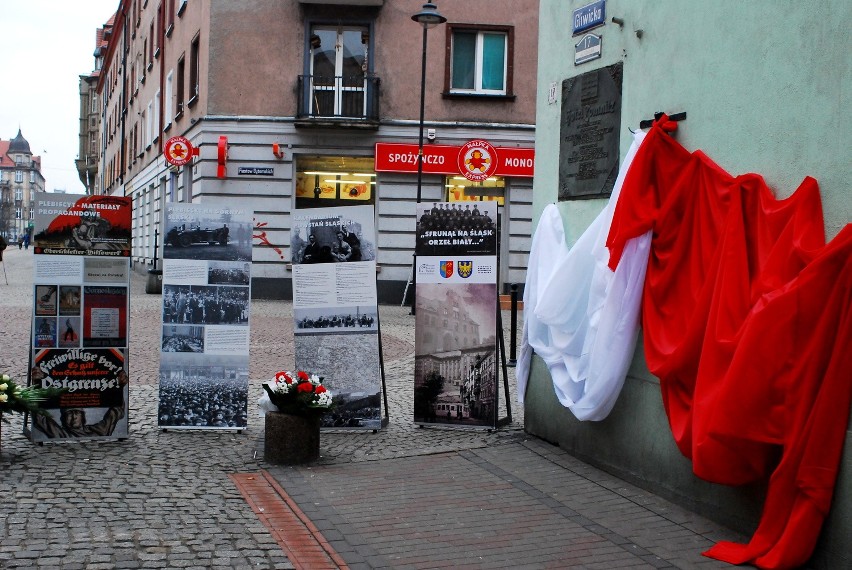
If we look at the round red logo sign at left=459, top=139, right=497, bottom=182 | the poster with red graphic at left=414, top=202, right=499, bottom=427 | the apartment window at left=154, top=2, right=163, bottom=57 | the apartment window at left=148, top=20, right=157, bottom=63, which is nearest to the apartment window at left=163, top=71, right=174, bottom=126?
the apartment window at left=154, top=2, right=163, bottom=57

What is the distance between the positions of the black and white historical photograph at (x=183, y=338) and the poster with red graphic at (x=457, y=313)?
6.28 feet

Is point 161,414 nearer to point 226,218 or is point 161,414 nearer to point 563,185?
point 226,218

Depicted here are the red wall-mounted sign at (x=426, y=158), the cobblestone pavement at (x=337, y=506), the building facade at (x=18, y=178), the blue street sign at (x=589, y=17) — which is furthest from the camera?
the building facade at (x=18, y=178)

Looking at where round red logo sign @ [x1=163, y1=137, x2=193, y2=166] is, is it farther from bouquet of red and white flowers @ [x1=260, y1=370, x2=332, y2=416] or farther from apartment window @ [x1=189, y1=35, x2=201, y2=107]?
bouquet of red and white flowers @ [x1=260, y1=370, x2=332, y2=416]

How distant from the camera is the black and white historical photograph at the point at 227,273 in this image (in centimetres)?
905

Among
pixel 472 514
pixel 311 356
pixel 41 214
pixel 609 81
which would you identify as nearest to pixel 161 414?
pixel 311 356

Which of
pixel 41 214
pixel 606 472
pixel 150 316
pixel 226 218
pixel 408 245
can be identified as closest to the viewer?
pixel 606 472

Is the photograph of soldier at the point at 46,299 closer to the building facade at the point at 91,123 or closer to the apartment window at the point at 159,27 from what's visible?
the apartment window at the point at 159,27

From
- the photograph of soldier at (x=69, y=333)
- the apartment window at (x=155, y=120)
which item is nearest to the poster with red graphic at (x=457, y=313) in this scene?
the photograph of soldier at (x=69, y=333)

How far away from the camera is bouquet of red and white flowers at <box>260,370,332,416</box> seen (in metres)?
8.02

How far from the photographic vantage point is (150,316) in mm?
19938

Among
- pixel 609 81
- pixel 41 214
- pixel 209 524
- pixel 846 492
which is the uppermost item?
pixel 609 81

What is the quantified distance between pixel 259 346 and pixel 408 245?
10354 millimetres

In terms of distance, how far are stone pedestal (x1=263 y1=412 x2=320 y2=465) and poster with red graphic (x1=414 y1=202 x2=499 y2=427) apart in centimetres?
161
